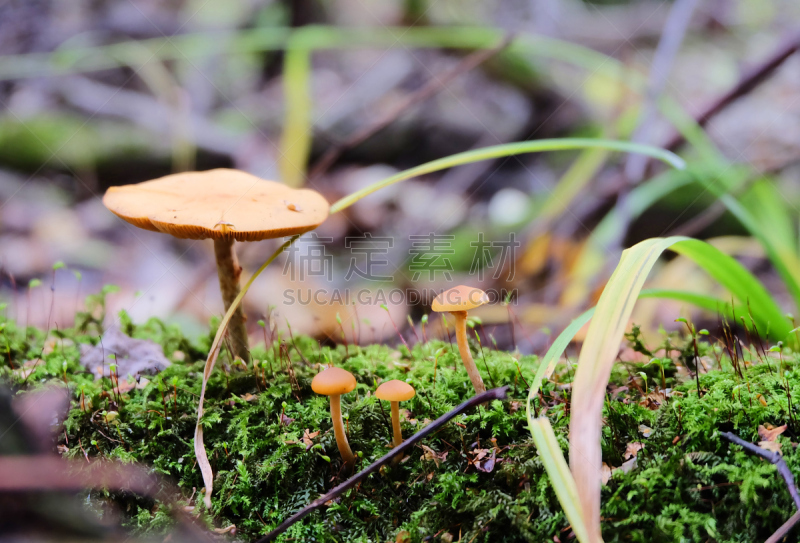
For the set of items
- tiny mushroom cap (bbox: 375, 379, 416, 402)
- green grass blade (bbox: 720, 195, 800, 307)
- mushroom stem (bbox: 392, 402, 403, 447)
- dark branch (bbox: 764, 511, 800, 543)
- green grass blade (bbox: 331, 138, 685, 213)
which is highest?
green grass blade (bbox: 331, 138, 685, 213)

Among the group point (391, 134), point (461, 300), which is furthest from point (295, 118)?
point (461, 300)

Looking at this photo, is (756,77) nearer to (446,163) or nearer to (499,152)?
(499,152)

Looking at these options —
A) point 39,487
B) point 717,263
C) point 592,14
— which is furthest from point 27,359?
point 592,14

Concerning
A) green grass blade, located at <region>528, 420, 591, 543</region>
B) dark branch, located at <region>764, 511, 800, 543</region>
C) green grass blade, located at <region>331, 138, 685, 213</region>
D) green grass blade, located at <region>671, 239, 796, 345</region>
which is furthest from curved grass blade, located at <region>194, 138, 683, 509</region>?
dark branch, located at <region>764, 511, 800, 543</region>

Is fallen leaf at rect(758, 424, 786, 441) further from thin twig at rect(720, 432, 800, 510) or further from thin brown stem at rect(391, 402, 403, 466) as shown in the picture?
thin brown stem at rect(391, 402, 403, 466)

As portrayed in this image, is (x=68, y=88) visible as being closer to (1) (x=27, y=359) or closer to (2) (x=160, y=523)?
(1) (x=27, y=359)

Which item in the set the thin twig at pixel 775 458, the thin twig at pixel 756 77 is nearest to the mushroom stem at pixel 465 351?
the thin twig at pixel 775 458
